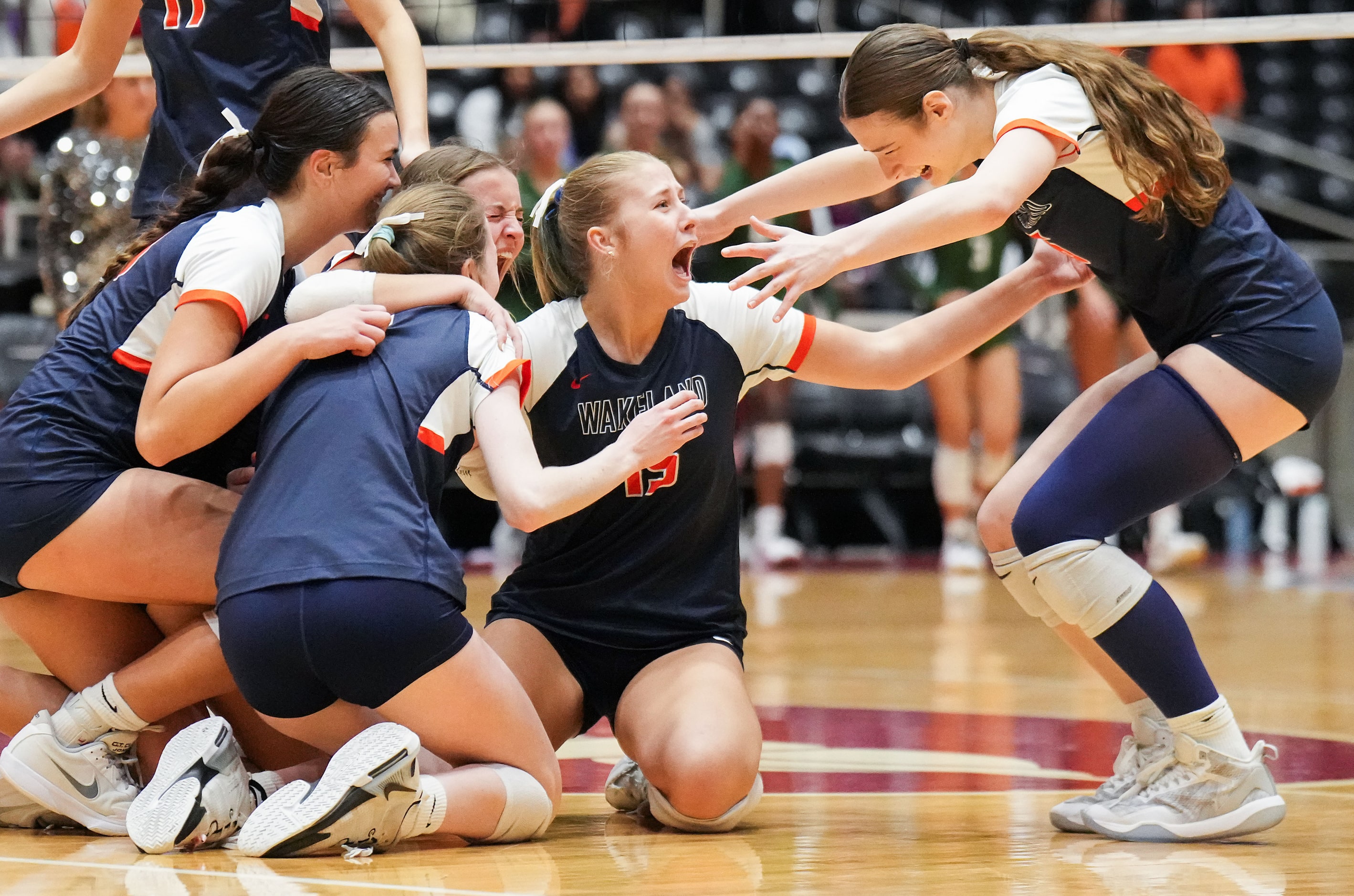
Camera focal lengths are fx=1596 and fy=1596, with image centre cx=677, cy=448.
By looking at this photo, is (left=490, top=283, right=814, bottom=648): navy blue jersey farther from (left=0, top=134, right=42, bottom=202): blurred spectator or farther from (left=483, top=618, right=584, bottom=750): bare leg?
(left=0, top=134, right=42, bottom=202): blurred spectator

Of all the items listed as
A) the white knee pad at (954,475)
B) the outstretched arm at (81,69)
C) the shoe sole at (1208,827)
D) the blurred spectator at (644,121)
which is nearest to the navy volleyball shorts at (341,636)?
the shoe sole at (1208,827)

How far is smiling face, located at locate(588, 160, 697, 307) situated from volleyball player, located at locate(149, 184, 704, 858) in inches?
16.2

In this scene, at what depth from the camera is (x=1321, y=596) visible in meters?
7.14

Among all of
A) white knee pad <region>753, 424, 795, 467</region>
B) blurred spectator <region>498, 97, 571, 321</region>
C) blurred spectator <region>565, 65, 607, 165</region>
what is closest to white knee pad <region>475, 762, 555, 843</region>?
blurred spectator <region>498, 97, 571, 321</region>

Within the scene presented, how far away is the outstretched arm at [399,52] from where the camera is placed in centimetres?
358

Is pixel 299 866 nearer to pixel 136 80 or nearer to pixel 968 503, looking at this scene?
pixel 136 80

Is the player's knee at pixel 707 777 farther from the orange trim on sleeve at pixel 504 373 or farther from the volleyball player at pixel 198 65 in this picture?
the volleyball player at pixel 198 65

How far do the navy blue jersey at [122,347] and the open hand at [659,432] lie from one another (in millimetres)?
713

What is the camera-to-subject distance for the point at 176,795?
2.56 meters

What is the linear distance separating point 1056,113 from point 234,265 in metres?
1.47

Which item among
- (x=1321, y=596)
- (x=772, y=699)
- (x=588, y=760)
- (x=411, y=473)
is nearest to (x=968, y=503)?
(x=1321, y=596)

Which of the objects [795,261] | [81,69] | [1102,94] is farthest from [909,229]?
[81,69]

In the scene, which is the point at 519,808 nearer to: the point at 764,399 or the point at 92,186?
the point at 92,186

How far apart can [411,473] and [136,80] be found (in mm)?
4565
